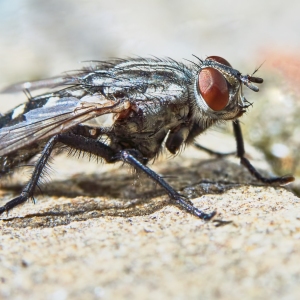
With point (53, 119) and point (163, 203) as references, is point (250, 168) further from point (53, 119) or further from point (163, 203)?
point (53, 119)

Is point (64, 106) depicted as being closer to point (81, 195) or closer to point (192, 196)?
point (81, 195)

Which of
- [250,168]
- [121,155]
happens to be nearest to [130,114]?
[121,155]

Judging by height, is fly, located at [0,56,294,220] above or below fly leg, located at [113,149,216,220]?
above

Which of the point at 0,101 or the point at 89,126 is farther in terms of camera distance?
the point at 0,101

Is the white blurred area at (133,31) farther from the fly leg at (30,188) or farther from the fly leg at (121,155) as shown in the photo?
the fly leg at (30,188)

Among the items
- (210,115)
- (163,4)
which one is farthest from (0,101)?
(163,4)

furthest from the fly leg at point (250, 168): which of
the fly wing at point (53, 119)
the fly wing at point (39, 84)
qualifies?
the fly wing at point (39, 84)

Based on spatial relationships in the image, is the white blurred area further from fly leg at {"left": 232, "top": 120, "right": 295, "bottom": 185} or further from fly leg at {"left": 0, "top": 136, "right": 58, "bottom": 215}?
fly leg at {"left": 0, "top": 136, "right": 58, "bottom": 215}

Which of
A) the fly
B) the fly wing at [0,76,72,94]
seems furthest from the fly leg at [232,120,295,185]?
the fly wing at [0,76,72,94]
